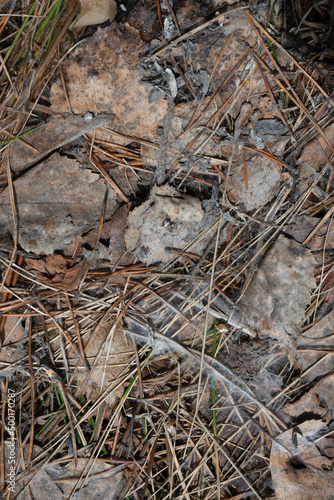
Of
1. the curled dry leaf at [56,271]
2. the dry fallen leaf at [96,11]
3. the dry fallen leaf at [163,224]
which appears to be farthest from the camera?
the curled dry leaf at [56,271]

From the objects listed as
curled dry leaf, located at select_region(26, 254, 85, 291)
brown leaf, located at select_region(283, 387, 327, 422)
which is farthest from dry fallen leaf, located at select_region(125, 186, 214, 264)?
brown leaf, located at select_region(283, 387, 327, 422)

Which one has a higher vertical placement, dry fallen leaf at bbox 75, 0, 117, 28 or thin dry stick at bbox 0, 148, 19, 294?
dry fallen leaf at bbox 75, 0, 117, 28

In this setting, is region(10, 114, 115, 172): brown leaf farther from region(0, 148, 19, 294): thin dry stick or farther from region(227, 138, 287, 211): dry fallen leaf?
region(227, 138, 287, 211): dry fallen leaf

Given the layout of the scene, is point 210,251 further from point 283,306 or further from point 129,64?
point 129,64

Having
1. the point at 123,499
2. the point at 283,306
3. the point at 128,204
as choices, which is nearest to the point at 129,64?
the point at 128,204

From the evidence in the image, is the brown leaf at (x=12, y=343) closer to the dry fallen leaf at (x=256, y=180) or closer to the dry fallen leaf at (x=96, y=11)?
the dry fallen leaf at (x=256, y=180)

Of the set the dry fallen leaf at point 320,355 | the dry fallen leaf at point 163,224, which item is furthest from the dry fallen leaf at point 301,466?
the dry fallen leaf at point 163,224
